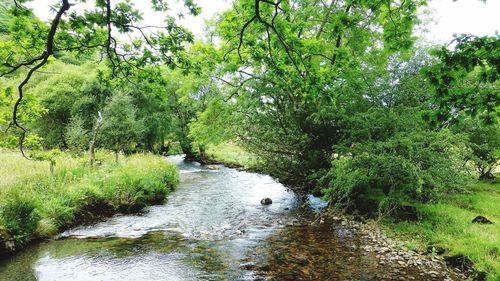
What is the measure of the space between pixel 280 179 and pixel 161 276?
8.46 meters

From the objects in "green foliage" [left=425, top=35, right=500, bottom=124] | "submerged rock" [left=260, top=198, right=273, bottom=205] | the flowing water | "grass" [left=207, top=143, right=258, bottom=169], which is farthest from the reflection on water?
"grass" [left=207, top=143, right=258, bottom=169]

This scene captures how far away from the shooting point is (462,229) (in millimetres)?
8039

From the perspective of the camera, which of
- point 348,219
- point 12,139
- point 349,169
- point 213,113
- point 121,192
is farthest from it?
point 213,113

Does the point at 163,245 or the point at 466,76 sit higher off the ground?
the point at 466,76

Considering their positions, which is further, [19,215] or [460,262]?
[19,215]

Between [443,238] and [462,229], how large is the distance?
2.68 ft

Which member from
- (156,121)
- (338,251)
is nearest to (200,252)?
(338,251)

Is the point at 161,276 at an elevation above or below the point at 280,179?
below

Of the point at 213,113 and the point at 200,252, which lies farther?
the point at 213,113

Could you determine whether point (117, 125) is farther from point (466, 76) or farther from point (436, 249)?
point (466, 76)

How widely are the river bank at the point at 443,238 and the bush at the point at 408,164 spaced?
82 cm

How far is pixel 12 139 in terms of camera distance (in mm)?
6117

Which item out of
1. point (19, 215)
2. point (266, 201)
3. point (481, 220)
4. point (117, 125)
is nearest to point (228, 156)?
point (117, 125)

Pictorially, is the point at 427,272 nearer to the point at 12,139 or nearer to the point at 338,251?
the point at 338,251
